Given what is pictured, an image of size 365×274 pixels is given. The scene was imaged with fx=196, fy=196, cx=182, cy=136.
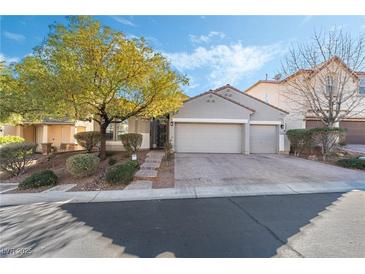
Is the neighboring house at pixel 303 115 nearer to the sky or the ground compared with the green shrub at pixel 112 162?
nearer to the sky

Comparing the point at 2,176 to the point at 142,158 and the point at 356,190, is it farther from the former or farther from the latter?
the point at 356,190

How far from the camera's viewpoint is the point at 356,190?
Result: 697 centimetres

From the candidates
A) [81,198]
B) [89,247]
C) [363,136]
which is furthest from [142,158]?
[363,136]

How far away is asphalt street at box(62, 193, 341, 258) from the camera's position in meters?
3.34

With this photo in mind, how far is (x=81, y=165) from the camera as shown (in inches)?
336

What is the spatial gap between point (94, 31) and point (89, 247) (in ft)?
27.6

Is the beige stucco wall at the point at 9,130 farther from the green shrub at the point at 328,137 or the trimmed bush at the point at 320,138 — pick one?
the green shrub at the point at 328,137

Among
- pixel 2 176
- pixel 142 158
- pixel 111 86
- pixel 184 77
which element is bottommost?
pixel 2 176

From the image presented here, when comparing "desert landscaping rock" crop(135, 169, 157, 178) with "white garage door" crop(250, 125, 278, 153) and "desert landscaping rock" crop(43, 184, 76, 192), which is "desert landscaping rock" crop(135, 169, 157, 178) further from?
"white garage door" crop(250, 125, 278, 153)

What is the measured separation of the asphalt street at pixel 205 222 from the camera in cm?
334

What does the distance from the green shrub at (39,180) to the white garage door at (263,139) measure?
13.3 metres

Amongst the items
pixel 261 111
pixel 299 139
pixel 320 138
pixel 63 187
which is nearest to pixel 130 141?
pixel 63 187

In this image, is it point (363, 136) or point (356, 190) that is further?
point (363, 136)

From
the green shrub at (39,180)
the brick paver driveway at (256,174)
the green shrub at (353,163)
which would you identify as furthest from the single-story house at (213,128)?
the green shrub at (39,180)
